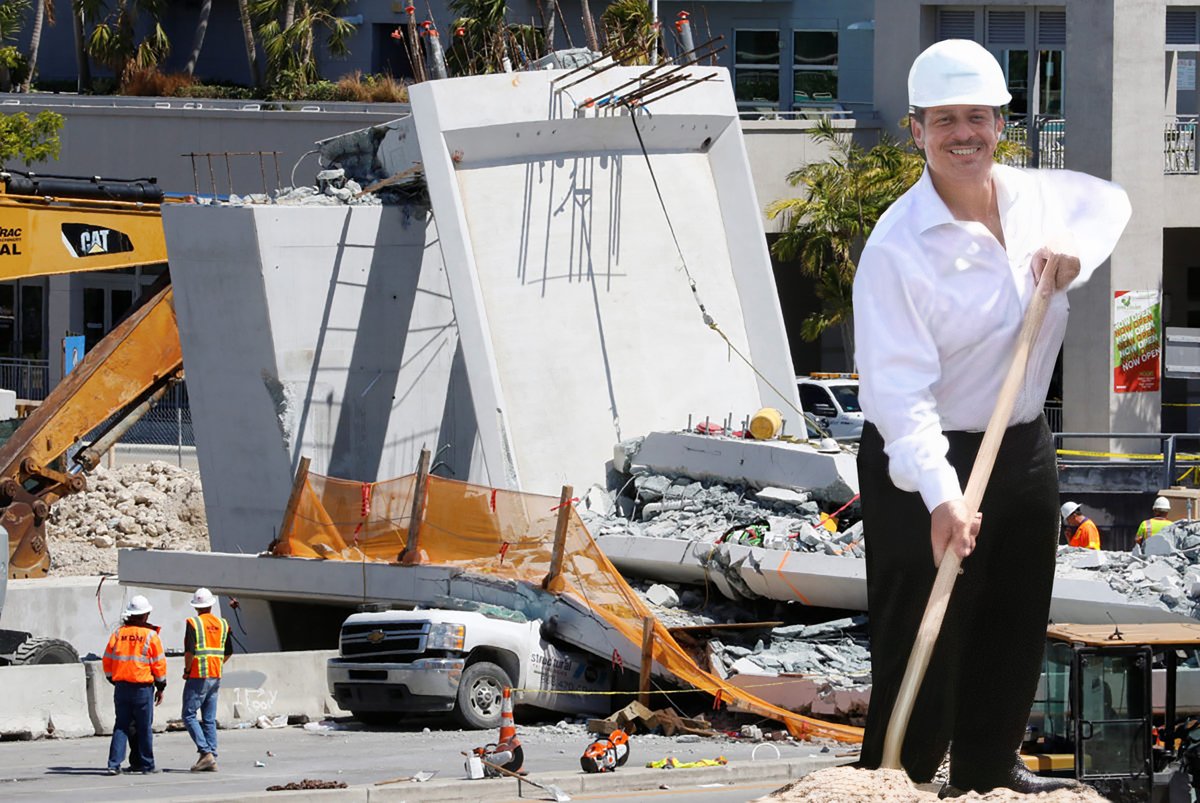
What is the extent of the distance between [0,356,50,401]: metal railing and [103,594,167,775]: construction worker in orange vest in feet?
95.7

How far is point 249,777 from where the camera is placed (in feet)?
48.8

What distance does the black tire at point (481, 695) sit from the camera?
58.3 ft

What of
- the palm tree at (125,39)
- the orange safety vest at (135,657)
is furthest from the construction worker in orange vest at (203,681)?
the palm tree at (125,39)

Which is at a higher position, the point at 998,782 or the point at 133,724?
the point at 998,782

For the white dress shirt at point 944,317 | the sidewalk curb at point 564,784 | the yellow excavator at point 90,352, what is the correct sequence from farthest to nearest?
the yellow excavator at point 90,352
the sidewalk curb at point 564,784
the white dress shirt at point 944,317

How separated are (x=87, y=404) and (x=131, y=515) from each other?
11143mm

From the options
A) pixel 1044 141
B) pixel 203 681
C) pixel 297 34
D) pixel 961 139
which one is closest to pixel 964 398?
pixel 961 139

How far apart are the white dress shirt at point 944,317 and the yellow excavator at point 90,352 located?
22.5 meters

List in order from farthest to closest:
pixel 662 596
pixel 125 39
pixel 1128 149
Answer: pixel 125 39 → pixel 1128 149 → pixel 662 596

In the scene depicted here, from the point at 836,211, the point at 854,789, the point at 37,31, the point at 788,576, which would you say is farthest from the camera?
the point at 37,31

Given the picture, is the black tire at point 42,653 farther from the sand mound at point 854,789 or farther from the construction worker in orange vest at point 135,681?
the sand mound at point 854,789

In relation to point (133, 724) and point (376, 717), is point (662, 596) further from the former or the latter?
point (133, 724)

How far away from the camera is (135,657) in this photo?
596 inches

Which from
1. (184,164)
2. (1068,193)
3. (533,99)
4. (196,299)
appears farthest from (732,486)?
(184,164)
